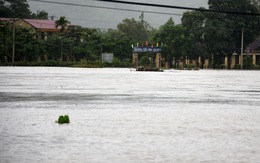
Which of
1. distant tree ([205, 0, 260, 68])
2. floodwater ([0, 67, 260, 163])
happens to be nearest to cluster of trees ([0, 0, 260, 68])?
distant tree ([205, 0, 260, 68])

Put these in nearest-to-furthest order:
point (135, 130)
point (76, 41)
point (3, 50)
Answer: point (135, 130) < point (3, 50) < point (76, 41)

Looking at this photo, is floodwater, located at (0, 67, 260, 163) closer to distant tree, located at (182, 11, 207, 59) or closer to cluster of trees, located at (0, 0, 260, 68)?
cluster of trees, located at (0, 0, 260, 68)

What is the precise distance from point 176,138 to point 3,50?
89.8 meters

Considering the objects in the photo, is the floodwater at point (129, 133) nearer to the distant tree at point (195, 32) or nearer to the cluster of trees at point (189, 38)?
the cluster of trees at point (189, 38)

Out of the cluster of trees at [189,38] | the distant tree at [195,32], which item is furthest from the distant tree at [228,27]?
the distant tree at [195,32]

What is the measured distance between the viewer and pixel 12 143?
28.0 ft

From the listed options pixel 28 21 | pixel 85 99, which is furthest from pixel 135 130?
pixel 28 21

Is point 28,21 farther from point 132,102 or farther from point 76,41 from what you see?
point 132,102

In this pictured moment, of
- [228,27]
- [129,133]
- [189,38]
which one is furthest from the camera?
[228,27]

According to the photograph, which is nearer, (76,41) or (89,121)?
(89,121)

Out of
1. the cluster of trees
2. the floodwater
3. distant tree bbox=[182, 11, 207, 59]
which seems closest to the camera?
the floodwater

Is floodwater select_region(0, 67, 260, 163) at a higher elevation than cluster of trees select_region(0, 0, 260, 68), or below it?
below

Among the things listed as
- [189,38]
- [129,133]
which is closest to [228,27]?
[189,38]

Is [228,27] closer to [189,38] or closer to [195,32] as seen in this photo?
[195,32]
